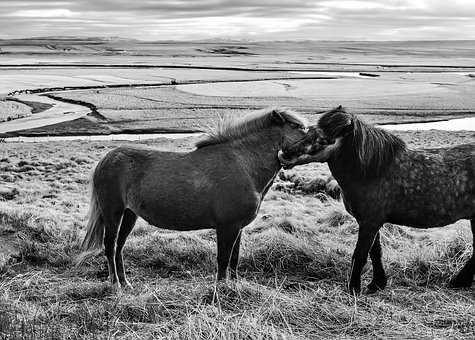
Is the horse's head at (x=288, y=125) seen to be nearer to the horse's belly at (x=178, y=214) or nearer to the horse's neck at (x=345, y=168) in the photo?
the horse's neck at (x=345, y=168)

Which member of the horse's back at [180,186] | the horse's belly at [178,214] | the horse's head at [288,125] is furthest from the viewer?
the horse's head at [288,125]

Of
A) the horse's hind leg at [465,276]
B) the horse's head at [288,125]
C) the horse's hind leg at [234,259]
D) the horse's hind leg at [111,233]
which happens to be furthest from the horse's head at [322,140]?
the horse's hind leg at [111,233]

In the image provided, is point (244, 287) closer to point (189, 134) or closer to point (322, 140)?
point (322, 140)

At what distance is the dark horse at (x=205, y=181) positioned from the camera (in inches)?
237

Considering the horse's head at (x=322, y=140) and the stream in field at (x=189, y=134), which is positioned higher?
the horse's head at (x=322, y=140)

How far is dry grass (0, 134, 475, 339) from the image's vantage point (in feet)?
14.4

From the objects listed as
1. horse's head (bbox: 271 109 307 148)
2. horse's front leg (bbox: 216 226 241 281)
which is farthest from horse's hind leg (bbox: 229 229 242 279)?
horse's head (bbox: 271 109 307 148)

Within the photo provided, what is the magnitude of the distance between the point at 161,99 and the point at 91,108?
6.71 m

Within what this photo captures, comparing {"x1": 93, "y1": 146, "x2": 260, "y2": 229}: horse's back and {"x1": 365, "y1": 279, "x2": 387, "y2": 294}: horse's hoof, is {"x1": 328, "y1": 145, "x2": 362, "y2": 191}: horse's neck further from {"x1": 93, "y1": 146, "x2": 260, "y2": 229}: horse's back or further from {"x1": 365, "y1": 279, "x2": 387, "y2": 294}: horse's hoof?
{"x1": 365, "y1": 279, "x2": 387, "y2": 294}: horse's hoof

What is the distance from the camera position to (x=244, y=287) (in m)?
5.23

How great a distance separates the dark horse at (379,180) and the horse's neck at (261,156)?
0.24m

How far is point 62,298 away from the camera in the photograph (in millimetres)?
5688

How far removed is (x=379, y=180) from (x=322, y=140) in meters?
0.75

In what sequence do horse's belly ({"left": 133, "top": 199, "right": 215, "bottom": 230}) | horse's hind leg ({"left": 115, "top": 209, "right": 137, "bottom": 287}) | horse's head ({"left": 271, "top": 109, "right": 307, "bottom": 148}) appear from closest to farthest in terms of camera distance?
horse's belly ({"left": 133, "top": 199, "right": 215, "bottom": 230}) < horse's head ({"left": 271, "top": 109, "right": 307, "bottom": 148}) < horse's hind leg ({"left": 115, "top": 209, "right": 137, "bottom": 287})
